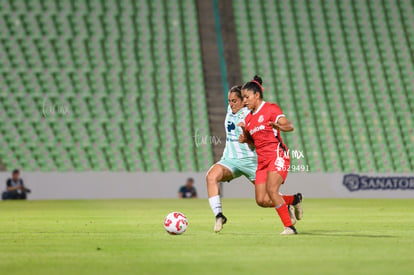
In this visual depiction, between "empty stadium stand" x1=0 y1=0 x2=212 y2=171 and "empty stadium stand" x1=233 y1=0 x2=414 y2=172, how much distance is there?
9.45ft

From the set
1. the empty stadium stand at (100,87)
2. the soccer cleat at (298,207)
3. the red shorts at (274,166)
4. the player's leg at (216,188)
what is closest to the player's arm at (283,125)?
the red shorts at (274,166)

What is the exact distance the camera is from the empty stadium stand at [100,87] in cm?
2361

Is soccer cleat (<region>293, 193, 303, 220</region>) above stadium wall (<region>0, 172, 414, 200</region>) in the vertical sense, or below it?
below

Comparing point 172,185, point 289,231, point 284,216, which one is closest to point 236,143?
point 284,216

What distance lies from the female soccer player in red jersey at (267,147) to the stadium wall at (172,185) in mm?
12839

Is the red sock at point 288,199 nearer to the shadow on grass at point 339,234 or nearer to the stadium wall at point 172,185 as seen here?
the shadow on grass at point 339,234

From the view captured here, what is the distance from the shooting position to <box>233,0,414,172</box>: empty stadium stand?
26.0m

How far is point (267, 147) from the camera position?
8.75 metres

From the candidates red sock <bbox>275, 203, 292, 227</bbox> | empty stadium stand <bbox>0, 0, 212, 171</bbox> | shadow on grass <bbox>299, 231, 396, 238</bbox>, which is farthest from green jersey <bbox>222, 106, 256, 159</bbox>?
empty stadium stand <bbox>0, 0, 212, 171</bbox>

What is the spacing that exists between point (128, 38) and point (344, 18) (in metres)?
8.76

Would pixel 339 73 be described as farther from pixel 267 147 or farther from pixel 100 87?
pixel 267 147

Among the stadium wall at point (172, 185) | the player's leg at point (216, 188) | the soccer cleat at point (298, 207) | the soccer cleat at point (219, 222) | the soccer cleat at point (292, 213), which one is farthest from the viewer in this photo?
the stadium wall at point (172, 185)

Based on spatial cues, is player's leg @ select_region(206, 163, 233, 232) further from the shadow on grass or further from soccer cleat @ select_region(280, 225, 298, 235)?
the shadow on grass

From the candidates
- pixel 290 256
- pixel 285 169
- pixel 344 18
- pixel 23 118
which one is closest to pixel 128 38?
pixel 23 118
